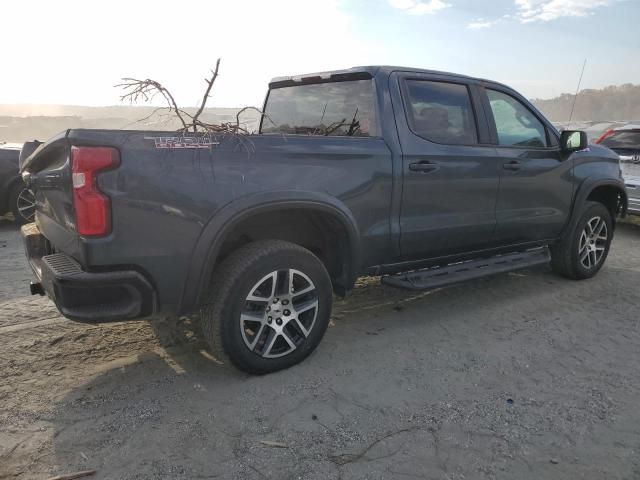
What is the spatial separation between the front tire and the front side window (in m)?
2.20

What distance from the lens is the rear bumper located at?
8.50 feet

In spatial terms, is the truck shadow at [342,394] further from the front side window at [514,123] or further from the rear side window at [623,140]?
the rear side window at [623,140]

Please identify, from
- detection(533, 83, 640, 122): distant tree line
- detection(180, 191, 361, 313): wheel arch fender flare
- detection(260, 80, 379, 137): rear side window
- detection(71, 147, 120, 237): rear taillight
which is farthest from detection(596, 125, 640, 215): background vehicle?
detection(533, 83, 640, 122): distant tree line

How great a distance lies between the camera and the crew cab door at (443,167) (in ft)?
12.1

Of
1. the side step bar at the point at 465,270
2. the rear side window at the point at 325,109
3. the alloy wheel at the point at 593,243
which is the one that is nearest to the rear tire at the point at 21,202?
the rear side window at the point at 325,109

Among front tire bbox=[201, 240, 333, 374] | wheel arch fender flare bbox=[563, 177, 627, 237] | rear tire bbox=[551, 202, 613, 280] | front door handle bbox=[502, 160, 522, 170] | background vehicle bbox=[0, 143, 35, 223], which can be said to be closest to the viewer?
front tire bbox=[201, 240, 333, 374]

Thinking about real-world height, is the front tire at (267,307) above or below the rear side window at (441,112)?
below

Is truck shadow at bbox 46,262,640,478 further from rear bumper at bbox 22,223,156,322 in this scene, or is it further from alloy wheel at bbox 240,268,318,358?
rear bumper at bbox 22,223,156,322

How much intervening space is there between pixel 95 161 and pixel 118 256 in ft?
1.58

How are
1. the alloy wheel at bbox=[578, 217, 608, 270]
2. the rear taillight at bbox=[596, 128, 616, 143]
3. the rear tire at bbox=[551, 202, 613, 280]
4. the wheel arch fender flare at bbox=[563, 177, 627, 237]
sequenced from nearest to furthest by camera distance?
1. the wheel arch fender flare at bbox=[563, 177, 627, 237]
2. the rear tire at bbox=[551, 202, 613, 280]
3. the alloy wheel at bbox=[578, 217, 608, 270]
4. the rear taillight at bbox=[596, 128, 616, 143]

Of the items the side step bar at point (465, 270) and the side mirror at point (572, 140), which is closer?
the side step bar at point (465, 270)

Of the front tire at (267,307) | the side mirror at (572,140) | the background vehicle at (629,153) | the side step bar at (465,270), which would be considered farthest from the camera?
the background vehicle at (629,153)

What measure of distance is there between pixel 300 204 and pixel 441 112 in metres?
1.56

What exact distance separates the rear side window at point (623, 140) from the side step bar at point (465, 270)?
4.35m
